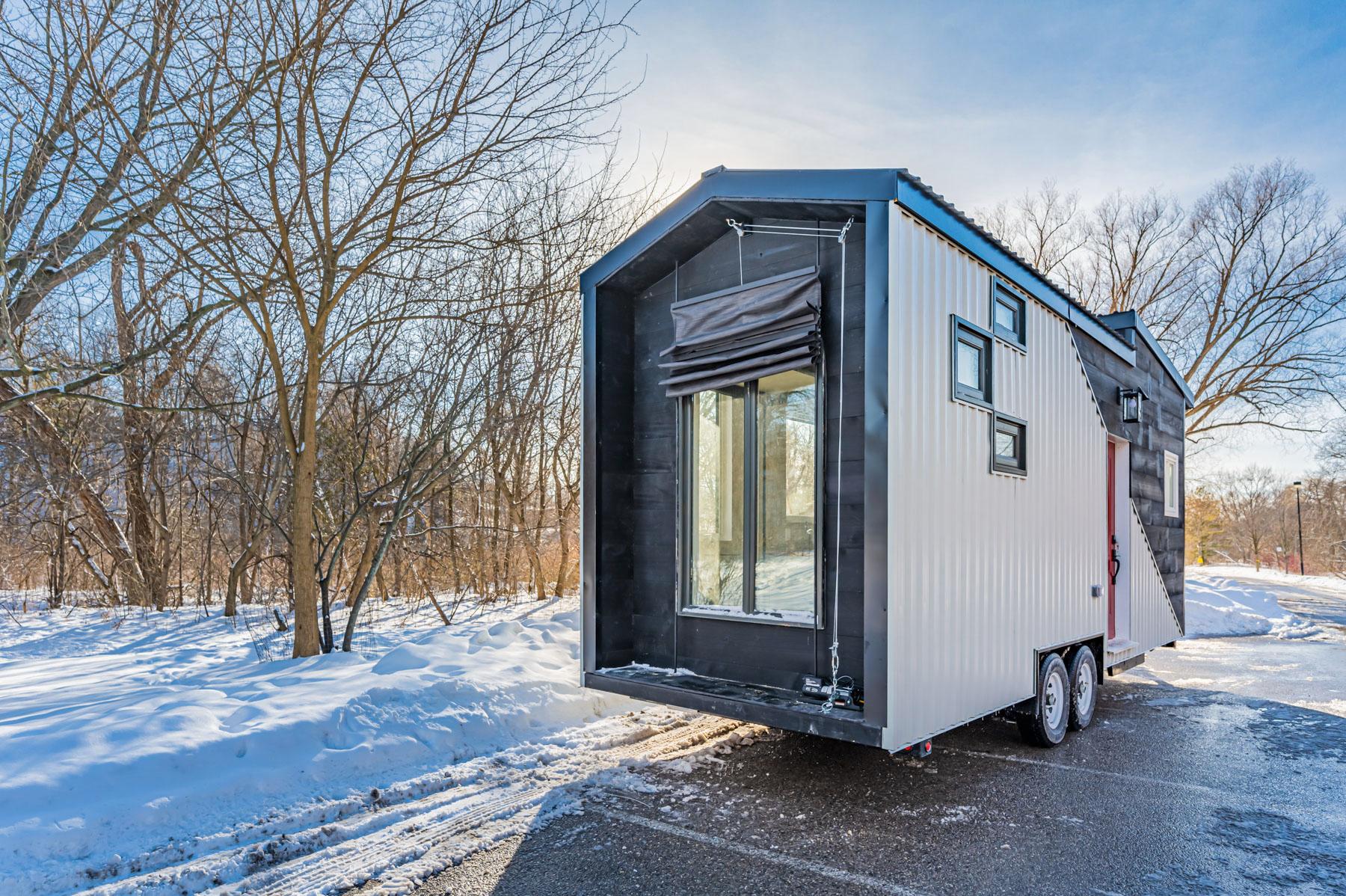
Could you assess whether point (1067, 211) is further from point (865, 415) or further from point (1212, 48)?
point (865, 415)

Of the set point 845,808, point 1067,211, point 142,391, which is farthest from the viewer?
point 1067,211

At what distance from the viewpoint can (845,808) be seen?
4.21m

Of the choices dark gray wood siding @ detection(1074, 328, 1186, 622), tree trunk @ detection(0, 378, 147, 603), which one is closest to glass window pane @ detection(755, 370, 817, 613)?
dark gray wood siding @ detection(1074, 328, 1186, 622)

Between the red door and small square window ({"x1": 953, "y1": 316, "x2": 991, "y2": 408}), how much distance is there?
9.91 ft

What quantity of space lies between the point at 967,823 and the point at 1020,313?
3230 mm

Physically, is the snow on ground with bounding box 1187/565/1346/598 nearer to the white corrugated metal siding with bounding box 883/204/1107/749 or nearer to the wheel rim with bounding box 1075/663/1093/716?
the wheel rim with bounding box 1075/663/1093/716

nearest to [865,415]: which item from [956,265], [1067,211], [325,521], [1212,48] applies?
[956,265]

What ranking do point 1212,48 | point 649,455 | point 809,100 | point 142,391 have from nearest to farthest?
1. point 649,455
2. point 809,100
3. point 1212,48
4. point 142,391

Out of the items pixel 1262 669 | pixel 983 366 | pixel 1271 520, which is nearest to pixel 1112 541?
pixel 983 366

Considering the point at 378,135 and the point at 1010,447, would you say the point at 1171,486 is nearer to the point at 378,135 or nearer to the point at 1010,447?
the point at 1010,447

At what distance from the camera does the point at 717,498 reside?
510 cm

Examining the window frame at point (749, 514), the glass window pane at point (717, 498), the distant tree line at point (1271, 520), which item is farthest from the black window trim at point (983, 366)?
the distant tree line at point (1271, 520)

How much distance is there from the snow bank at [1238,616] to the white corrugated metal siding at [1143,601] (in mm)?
5260

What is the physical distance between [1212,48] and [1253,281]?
16976mm
